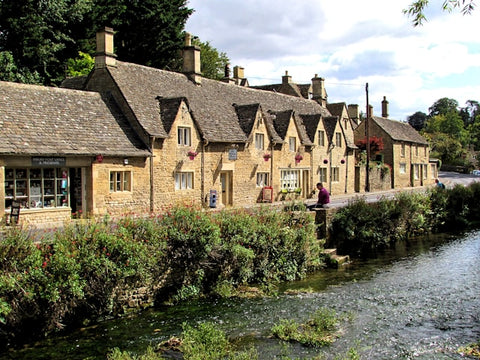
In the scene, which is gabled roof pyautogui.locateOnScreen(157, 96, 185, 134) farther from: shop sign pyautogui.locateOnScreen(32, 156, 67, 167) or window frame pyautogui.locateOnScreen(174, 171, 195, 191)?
shop sign pyautogui.locateOnScreen(32, 156, 67, 167)

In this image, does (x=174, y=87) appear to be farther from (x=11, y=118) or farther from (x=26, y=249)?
(x=26, y=249)

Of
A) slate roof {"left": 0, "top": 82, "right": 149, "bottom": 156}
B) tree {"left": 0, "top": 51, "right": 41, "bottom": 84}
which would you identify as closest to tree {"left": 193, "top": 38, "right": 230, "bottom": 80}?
tree {"left": 0, "top": 51, "right": 41, "bottom": 84}

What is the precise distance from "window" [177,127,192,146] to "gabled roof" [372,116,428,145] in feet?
110

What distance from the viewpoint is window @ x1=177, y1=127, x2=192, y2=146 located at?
28.7 m

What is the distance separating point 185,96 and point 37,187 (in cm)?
1196

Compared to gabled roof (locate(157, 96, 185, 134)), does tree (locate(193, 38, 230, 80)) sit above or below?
above

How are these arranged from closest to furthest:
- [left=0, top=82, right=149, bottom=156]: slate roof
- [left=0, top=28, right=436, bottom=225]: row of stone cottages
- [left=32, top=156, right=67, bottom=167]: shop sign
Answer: [left=32, top=156, right=67, bottom=167]: shop sign → [left=0, top=82, right=149, bottom=156]: slate roof → [left=0, top=28, right=436, bottom=225]: row of stone cottages

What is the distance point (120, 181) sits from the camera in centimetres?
2578

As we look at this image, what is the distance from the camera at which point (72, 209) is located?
24.3 meters

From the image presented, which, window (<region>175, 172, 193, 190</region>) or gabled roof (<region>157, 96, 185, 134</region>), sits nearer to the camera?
gabled roof (<region>157, 96, 185, 134</region>)

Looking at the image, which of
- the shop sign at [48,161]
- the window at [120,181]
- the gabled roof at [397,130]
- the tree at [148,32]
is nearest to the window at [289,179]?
the window at [120,181]

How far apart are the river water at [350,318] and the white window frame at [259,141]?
1479cm

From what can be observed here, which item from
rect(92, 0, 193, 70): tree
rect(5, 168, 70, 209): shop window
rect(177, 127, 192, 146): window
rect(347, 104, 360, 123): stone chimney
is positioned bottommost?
rect(5, 168, 70, 209): shop window

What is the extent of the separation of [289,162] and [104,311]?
25097mm
